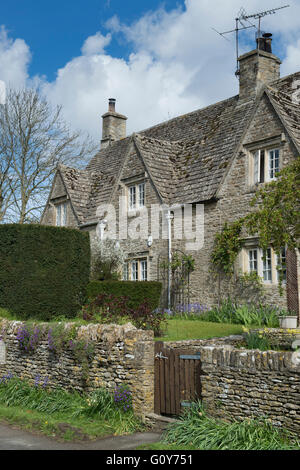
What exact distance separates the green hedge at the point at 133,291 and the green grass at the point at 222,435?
7.20m

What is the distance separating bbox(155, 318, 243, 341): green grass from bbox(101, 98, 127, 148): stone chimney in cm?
1709

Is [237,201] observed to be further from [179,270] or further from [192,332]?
[192,332]

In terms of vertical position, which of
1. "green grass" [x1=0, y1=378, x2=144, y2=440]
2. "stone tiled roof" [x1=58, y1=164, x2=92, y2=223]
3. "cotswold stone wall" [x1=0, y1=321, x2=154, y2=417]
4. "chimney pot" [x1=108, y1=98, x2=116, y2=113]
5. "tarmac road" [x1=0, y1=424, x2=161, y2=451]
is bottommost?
"tarmac road" [x1=0, y1=424, x2=161, y2=451]

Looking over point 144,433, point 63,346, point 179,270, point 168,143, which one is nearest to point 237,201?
point 179,270

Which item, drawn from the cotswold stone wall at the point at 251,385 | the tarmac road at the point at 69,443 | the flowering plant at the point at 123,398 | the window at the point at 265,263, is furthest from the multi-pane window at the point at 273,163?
the tarmac road at the point at 69,443

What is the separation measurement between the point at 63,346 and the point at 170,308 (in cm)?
845

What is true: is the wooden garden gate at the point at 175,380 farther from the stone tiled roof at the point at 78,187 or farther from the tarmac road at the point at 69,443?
the stone tiled roof at the point at 78,187

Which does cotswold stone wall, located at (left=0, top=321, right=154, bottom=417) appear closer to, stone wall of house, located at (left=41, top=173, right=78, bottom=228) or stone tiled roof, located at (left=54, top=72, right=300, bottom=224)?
stone tiled roof, located at (left=54, top=72, right=300, bottom=224)

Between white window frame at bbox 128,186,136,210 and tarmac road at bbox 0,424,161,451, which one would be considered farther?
white window frame at bbox 128,186,136,210

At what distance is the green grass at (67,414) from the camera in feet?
29.5

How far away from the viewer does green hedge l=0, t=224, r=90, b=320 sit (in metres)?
15.1

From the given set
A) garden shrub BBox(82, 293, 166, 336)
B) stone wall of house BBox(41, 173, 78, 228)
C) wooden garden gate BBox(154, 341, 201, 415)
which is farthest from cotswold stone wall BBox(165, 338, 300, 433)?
stone wall of house BBox(41, 173, 78, 228)

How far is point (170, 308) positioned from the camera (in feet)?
64.0

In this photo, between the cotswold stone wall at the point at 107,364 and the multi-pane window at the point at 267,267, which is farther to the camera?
the multi-pane window at the point at 267,267
